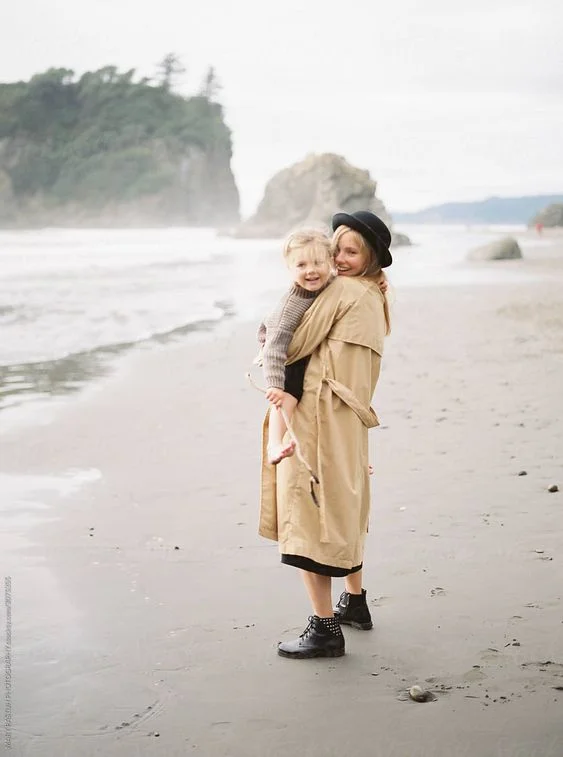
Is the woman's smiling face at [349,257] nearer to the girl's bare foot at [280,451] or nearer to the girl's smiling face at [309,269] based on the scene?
the girl's smiling face at [309,269]

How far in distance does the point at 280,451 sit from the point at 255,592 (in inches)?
35.3

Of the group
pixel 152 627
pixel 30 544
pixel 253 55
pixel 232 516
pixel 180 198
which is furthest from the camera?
pixel 180 198

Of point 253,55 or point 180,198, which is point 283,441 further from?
point 180,198

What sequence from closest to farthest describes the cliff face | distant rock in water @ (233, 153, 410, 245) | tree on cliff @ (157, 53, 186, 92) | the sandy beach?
the sandy beach < distant rock in water @ (233, 153, 410, 245) < the cliff face < tree on cliff @ (157, 53, 186, 92)

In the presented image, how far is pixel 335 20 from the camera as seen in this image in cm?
3606

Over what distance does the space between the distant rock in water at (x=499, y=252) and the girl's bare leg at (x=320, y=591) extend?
25983 mm

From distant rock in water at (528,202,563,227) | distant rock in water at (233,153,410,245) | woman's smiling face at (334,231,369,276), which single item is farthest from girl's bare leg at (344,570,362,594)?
distant rock in water at (528,202,563,227)

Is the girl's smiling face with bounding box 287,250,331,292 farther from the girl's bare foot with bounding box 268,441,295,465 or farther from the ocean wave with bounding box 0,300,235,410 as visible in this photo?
the ocean wave with bounding box 0,300,235,410

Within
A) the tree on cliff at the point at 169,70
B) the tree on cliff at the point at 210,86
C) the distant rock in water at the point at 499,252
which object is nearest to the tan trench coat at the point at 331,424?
the distant rock in water at the point at 499,252

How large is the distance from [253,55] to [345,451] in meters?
52.7

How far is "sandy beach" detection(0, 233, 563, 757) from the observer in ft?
8.60

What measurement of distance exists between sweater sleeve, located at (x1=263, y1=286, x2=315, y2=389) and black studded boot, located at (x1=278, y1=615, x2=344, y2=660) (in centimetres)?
75

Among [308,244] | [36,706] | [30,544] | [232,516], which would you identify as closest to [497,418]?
[232,516]

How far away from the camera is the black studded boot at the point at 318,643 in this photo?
3049 mm
